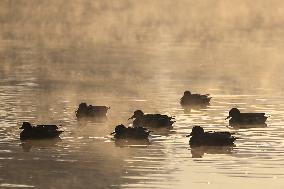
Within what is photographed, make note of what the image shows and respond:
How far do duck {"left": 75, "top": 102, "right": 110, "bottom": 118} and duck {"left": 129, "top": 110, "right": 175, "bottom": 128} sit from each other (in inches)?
71.5

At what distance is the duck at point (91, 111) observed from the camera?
44.7 metres

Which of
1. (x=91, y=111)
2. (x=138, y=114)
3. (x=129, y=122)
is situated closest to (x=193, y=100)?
(x=129, y=122)

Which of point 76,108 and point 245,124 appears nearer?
point 245,124

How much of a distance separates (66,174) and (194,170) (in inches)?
132

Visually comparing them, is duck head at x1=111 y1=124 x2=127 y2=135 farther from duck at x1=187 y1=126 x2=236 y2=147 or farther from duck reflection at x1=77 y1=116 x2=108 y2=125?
duck reflection at x1=77 y1=116 x2=108 y2=125

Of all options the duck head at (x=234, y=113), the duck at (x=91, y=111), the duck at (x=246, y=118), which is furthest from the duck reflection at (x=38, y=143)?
the duck head at (x=234, y=113)

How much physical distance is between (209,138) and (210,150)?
0.65m

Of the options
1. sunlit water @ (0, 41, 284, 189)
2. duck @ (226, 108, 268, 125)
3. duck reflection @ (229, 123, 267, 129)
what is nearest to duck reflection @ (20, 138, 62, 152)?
sunlit water @ (0, 41, 284, 189)

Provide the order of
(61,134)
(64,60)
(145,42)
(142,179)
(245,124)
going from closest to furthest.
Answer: (142,179) < (61,134) < (245,124) < (64,60) < (145,42)

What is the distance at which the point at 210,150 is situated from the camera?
38469 millimetres

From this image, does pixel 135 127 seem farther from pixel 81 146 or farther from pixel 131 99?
pixel 131 99

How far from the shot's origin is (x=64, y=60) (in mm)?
77812

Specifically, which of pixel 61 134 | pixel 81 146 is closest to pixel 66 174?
pixel 81 146

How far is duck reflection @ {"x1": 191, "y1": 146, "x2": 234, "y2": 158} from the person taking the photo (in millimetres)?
37469
